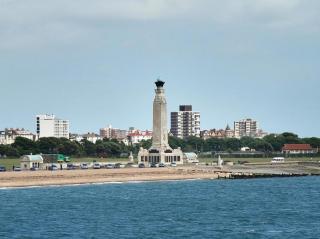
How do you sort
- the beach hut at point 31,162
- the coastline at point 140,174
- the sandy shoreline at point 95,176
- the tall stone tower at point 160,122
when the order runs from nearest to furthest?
the sandy shoreline at point 95,176, the coastline at point 140,174, the beach hut at point 31,162, the tall stone tower at point 160,122

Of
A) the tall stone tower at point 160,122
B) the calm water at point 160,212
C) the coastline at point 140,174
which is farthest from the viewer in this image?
the tall stone tower at point 160,122

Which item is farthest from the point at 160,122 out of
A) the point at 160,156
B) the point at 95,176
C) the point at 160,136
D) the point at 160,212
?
the point at 160,212

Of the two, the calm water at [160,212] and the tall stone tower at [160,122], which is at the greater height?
the tall stone tower at [160,122]

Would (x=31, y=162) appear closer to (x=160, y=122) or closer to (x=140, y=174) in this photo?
(x=140, y=174)

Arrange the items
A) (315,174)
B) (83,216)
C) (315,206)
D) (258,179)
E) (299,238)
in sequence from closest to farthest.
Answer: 1. (299,238)
2. (83,216)
3. (315,206)
4. (258,179)
5. (315,174)

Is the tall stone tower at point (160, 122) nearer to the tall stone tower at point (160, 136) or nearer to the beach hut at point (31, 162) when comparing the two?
the tall stone tower at point (160, 136)

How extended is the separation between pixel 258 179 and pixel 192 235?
8325 cm

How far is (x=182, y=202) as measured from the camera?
95750mm

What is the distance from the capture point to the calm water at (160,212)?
6912 cm

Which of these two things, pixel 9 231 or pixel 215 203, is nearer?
pixel 9 231

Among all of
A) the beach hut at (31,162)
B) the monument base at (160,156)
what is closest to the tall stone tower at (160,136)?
the monument base at (160,156)

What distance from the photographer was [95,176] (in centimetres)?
13312

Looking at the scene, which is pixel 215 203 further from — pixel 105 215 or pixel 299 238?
pixel 299 238

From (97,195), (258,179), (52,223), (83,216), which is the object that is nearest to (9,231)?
(52,223)
